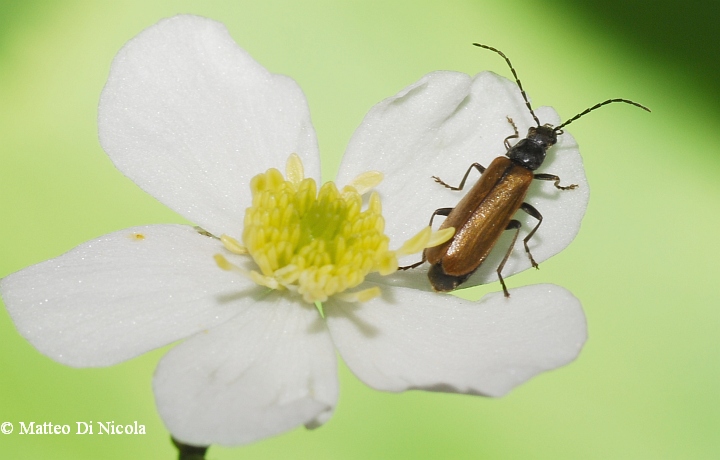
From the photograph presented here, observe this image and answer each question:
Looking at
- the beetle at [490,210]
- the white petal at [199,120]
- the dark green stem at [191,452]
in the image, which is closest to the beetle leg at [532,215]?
the beetle at [490,210]

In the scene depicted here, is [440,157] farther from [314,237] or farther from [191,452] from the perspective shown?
[191,452]

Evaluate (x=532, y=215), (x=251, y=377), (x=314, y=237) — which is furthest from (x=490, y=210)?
(x=251, y=377)

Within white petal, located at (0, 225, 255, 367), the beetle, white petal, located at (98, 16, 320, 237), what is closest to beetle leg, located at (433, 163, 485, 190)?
the beetle

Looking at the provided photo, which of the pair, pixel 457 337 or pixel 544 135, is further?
pixel 544 135

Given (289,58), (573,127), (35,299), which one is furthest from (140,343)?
(573,127)

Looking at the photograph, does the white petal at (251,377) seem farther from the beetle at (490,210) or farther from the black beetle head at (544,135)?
the black beetle head at (544,135)

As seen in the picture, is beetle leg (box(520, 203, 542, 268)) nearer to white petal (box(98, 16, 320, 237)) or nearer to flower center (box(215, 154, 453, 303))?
flower center (box(215, 154, 453, 303))
